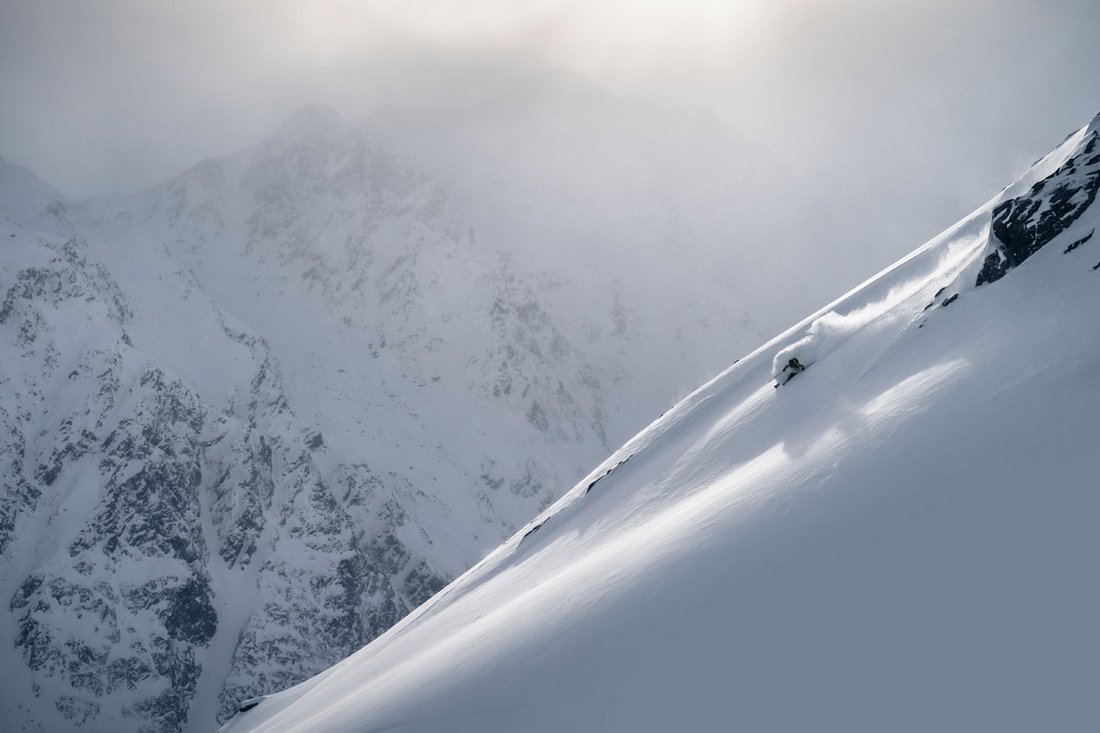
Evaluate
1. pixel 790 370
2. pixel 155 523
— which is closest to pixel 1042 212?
pixel 790 370

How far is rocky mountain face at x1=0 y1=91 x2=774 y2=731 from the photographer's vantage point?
390 feet

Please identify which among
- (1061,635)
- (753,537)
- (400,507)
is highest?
(400,507)

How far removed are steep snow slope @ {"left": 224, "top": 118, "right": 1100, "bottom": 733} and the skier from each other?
111 centimetres

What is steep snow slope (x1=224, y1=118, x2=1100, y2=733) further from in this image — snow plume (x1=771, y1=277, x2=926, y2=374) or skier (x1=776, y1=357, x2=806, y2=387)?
snow plume (x1=771, y1=277, x2=926, y2=374)

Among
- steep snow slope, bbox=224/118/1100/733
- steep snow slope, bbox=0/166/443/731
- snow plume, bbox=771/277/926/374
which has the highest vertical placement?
steep snow slope, bbox=0/166/443/731

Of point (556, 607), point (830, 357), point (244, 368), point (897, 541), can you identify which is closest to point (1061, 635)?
point (897, 541)

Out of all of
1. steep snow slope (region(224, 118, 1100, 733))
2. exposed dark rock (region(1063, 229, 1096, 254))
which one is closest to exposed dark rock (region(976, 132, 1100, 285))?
steep snow slope (region(224, 118, 1100, 733))

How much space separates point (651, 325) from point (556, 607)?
188 metres

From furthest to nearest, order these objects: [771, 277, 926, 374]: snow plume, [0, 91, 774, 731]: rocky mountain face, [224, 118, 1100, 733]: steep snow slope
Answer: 1. [0, 91, 774, 731]: rocky mountain face
2. [771, 277, 926, 374]: snow plume
3. [224, 118, 1100, 733]: steep snow slope

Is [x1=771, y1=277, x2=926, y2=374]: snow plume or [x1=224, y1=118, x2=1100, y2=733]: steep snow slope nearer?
[x1=224, y1=118, x2=1100, y2=733]: steep snow slope

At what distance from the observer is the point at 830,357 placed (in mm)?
18234

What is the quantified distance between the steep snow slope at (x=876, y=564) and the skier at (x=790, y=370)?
3.63ft

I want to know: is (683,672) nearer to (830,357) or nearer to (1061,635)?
(1061,635)

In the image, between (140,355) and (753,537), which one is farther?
(140,355)
